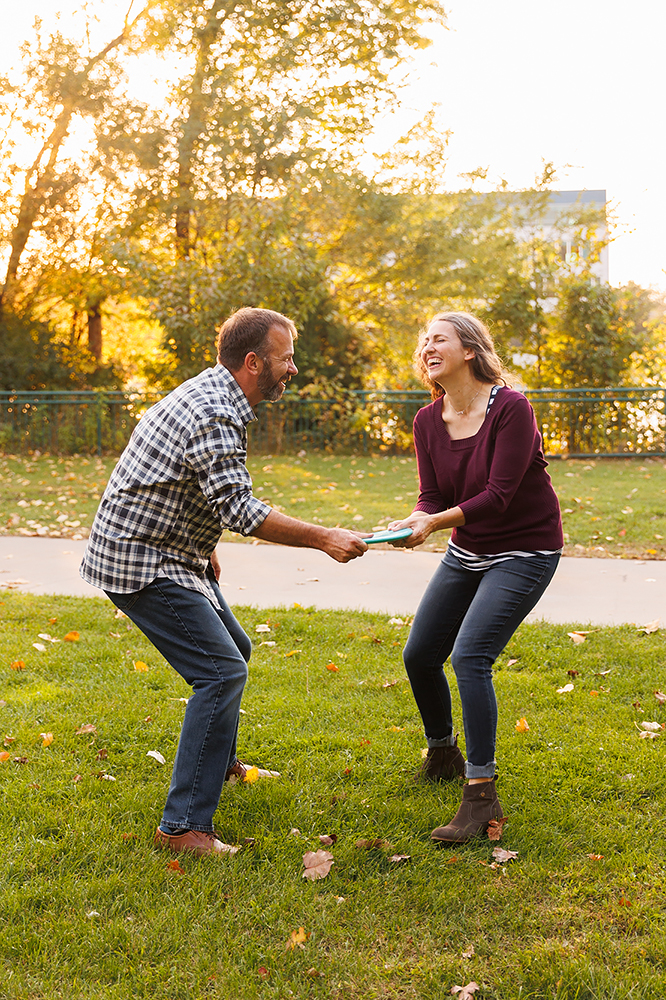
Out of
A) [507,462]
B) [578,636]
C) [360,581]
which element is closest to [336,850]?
[507,462]

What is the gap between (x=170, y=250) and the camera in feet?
67.8

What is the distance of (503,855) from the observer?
3215mm

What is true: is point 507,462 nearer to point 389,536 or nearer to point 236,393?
point 389,536

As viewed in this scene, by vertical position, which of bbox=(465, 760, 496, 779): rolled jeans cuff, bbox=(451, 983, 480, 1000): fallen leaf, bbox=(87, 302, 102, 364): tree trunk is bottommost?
bbox=(451, 983, 480, 1000): fallen leaf

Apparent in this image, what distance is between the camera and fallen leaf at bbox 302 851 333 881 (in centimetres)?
313

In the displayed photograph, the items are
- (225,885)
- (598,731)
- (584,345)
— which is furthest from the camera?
(584,345)

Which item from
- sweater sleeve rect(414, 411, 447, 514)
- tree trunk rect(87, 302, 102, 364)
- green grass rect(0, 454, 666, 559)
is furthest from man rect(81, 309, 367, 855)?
tree trunk rect(87, 302, 102, 364)

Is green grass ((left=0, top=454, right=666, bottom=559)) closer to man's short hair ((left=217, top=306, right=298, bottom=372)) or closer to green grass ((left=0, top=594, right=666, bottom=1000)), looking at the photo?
green grass ((left=0, top=594, right=666, bottom=1000))

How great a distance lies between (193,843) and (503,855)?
42.9 inches

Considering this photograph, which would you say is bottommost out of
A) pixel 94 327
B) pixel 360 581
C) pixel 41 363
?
pixel 360 581

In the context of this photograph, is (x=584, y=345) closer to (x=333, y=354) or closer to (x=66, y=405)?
(x=333, y=354)

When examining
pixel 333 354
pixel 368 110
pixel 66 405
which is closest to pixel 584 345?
pixel 333 354

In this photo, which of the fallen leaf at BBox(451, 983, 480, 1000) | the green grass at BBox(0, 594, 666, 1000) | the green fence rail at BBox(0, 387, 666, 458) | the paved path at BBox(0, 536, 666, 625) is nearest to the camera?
the fallen leaf at BBox(451, 983, 480, 1000)

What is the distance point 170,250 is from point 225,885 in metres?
19.2
